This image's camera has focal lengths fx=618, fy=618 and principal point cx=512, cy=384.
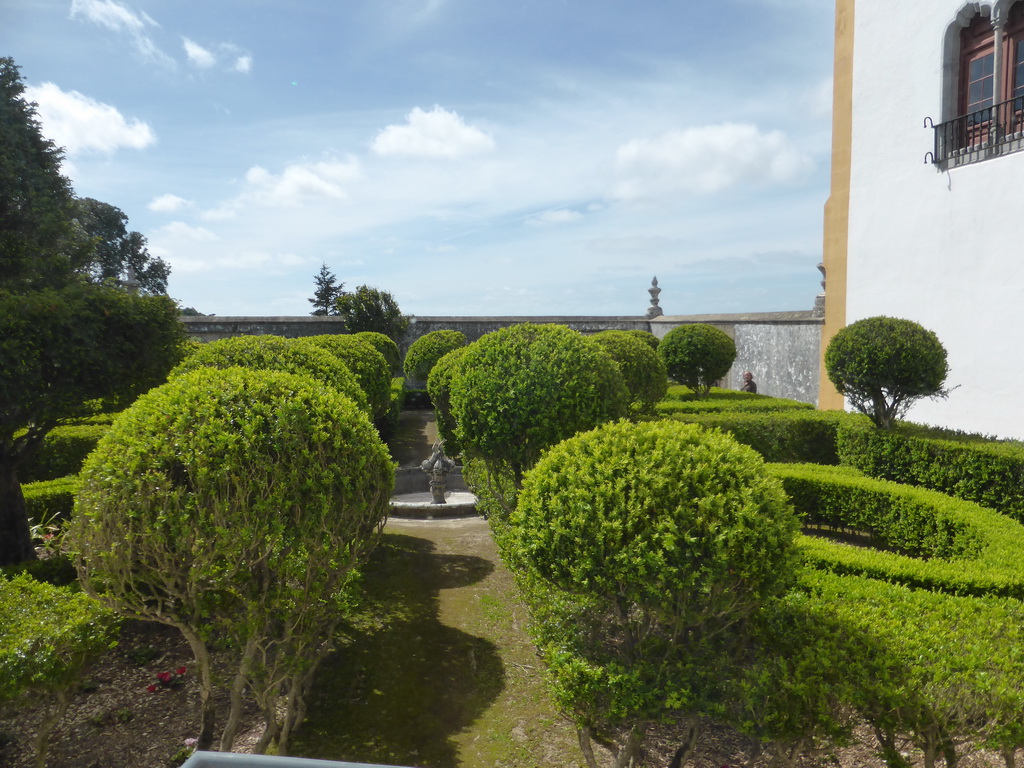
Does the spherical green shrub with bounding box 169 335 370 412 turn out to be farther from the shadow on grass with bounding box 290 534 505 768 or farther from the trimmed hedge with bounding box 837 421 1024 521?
the trimmed hedge with bounding box 837 421 1024 521

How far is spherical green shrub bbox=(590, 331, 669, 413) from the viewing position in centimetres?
1165

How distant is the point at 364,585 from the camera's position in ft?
22.0

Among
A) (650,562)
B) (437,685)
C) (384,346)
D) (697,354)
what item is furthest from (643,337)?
(650,562)

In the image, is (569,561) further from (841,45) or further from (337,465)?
(841,45)

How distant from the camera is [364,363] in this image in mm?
10695

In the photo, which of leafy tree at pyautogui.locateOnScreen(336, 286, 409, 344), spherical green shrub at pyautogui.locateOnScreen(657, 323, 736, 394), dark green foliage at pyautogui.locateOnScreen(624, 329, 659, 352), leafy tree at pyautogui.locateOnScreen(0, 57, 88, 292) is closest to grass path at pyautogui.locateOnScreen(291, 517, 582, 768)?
leafy tree at pyautogui.locateOnScreen(0, 57, 88, 292)

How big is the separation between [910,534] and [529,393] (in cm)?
455

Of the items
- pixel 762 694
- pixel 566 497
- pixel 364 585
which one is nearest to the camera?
pixel 762 694

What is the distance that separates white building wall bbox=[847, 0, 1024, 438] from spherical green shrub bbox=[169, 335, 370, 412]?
9.27 m

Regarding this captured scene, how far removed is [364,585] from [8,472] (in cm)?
375

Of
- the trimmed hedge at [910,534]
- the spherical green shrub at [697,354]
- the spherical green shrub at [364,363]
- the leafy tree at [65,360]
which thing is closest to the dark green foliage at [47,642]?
the leafy tree at [65,360]

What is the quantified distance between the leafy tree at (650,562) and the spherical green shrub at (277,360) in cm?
388

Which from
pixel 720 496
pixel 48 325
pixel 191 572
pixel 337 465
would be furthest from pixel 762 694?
pixel 48 325

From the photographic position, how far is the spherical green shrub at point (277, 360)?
22.4 ft
